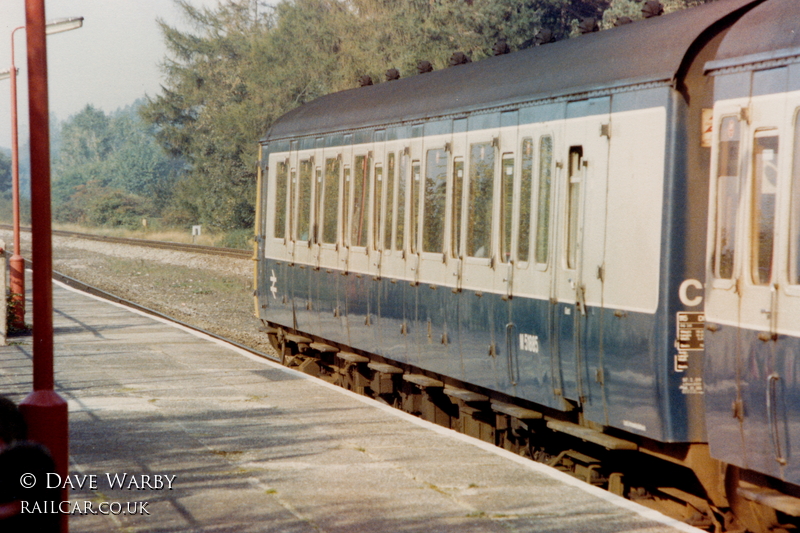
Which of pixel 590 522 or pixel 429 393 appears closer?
pixel 590 522

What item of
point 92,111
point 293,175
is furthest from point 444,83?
point 92,111

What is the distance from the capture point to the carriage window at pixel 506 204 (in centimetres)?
931

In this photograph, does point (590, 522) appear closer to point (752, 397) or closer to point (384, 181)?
point (752, 397)

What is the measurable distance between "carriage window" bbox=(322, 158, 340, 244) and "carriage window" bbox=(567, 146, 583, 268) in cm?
559

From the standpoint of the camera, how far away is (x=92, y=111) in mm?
168125

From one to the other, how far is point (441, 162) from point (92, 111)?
16628cm

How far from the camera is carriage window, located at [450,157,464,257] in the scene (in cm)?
1031

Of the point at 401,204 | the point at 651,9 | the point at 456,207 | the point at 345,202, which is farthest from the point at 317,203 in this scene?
the point at 651,9

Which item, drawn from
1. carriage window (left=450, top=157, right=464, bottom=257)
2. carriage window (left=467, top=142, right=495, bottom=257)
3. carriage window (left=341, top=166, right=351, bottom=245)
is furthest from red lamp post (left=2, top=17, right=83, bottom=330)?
carriage window (left=467, top=142, right=495, bottom=257)

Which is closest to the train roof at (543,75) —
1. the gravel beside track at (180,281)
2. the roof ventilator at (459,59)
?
the roof ventilator at (459,59)

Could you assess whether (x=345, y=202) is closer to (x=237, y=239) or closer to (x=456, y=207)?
(x=456, y=207)

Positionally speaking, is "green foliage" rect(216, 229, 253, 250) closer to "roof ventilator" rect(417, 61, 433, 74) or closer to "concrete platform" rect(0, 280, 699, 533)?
"roof ventilator" rect(417, 61, 433, 74)

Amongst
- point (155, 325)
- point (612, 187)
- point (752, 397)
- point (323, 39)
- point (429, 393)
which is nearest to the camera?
point (752, 397)

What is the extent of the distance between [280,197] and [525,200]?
7.39 metres
